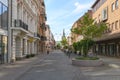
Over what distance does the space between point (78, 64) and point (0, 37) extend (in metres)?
7.68

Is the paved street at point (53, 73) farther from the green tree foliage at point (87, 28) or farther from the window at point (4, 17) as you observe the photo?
the green tree foliage at point (87, 28)

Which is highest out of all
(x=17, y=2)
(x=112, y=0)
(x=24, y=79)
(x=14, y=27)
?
(x=112, y=0)

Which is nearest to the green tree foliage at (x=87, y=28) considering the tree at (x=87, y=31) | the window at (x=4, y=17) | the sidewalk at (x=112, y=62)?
the tree at (x=87, y=31)

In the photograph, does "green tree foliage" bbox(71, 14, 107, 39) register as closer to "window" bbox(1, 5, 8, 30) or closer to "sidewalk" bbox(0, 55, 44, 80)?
"window" bbox(1, 5, 8, 30)

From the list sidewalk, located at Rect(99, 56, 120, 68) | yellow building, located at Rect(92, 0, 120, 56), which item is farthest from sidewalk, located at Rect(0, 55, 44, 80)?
yellow building, located at Rect(92, 0, 120, 56)

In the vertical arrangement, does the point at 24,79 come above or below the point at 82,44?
below

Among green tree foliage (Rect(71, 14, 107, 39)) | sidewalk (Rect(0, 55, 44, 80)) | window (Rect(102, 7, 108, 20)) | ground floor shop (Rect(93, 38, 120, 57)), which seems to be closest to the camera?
sidewalk (Rect(0, 55, 44, 80))

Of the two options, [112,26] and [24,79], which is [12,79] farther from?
[112,26]

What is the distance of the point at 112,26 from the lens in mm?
50781

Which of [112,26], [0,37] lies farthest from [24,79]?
[112,26]

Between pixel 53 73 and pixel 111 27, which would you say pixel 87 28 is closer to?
pixel 53 73

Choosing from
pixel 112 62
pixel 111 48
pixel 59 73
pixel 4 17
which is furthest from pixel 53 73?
pixel 111 48

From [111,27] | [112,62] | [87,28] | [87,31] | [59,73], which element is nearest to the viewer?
[59,73]

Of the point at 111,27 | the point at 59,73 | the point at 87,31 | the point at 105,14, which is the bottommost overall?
the point at 59,73
